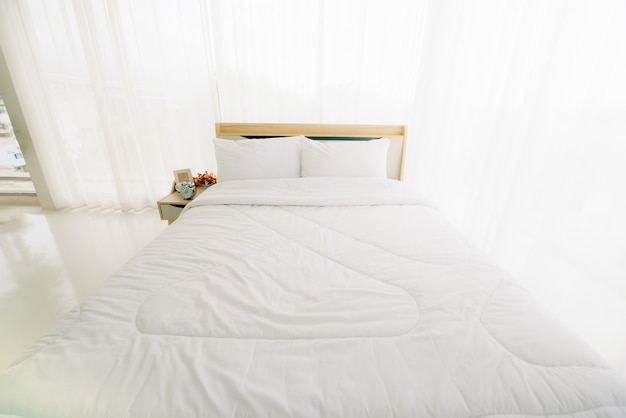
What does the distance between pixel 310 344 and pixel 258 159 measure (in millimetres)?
1546

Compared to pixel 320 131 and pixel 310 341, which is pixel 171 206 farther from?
pixel 310 341

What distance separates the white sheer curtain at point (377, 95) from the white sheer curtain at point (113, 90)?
0.03 feet

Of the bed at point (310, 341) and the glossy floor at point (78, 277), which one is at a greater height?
the bed at point (310, 341)

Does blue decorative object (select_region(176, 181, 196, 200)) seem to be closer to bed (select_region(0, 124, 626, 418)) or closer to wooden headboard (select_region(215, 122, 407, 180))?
wooden headboard (select_region(215, 122, 407, 180))

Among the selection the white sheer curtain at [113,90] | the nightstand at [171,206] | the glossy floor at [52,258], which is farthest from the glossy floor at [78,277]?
the nightstand at [171,206]

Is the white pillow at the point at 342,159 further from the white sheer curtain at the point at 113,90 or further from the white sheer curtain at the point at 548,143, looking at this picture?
the white sheer curtain at the point at 113,90

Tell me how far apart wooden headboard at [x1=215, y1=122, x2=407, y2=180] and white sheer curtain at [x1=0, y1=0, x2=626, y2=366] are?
163 mm

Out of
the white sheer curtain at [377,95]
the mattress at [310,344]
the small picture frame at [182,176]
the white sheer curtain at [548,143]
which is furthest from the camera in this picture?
the small picture frame at [182,176]

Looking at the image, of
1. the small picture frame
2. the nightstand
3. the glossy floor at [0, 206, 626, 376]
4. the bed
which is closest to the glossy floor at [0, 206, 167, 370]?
the glossy floor at [0, 206, 626, 376]

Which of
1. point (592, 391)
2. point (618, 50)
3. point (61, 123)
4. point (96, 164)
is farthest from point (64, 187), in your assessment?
point (618, 50)

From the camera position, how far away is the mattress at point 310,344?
0.57 meters

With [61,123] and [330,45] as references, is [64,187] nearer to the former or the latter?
[61,123]

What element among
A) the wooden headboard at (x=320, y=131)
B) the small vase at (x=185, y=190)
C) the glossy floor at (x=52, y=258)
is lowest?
the glossy floor at (x=52, y=258)

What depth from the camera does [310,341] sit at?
28.2 inches
